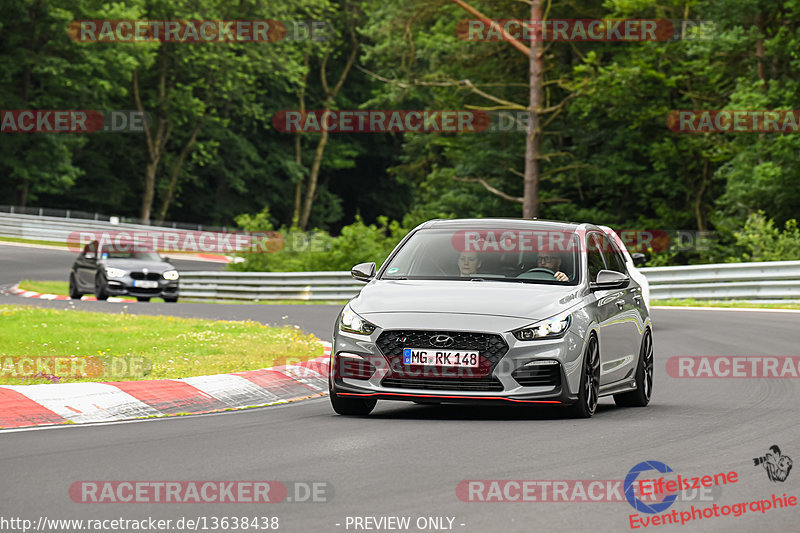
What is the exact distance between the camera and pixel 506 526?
619 cm

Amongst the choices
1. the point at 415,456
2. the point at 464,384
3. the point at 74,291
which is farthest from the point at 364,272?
the point at 74,291

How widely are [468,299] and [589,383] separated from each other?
1187mm

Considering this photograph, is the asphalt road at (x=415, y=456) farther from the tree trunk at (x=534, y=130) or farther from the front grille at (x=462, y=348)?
the tree trunk at (x=534, y=130)

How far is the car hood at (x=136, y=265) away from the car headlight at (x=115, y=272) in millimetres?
110

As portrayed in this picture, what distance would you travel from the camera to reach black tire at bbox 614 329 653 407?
38.6ft

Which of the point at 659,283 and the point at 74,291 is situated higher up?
the point at 659,283

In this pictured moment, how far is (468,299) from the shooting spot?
33.2ft

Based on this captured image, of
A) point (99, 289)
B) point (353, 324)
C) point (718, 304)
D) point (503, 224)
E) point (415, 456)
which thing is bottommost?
point (99, 289)

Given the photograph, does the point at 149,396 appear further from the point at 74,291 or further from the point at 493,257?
the point at 74,291

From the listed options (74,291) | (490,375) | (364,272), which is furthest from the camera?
(74,291)

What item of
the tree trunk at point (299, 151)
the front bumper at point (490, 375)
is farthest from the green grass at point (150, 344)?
the tree trunk at point (299, 151)

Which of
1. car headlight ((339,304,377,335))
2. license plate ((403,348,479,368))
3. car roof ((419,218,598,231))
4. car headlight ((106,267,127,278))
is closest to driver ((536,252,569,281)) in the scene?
car roof ((419,218,598,231))

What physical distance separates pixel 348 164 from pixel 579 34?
40730mm

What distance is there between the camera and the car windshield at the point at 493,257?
1099 cm
